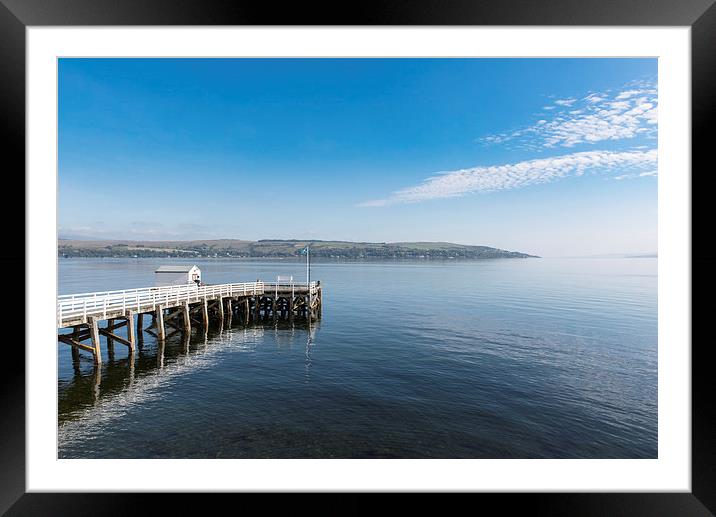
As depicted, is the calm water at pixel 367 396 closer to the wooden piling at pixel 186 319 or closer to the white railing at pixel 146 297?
the wooden piling at pixel 186 319

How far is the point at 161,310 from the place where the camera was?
14.0m

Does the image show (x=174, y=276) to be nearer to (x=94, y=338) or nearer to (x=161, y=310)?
(x=161, y=310)

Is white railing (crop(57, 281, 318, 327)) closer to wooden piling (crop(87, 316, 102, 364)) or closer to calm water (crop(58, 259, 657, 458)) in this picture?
wooden piling (crop(87, 316, 102, 364))

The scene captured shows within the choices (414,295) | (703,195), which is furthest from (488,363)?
(414,295)

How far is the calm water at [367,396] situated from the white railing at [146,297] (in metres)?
1.84

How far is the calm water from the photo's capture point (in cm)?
660

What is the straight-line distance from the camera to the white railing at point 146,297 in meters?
10.5

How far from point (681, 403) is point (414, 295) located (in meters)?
30.7

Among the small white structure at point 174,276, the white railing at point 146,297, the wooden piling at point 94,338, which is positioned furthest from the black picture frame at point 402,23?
the small white structure at point 174,276

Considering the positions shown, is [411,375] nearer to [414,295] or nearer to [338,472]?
[338,472]

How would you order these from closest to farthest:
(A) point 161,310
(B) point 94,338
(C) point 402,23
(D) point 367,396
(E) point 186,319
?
(C) point 402,23 < (D) point 367,396 < (B) point 94,338 < (A) point 161,310 < (E) point 186,319

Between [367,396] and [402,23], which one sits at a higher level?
[402,23]

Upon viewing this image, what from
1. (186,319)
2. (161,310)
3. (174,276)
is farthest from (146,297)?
(174,276)

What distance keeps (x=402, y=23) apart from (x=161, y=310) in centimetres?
1498
